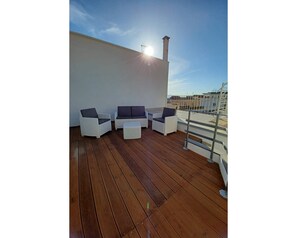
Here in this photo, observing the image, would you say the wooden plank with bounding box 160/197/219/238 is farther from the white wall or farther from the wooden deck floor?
the white wall

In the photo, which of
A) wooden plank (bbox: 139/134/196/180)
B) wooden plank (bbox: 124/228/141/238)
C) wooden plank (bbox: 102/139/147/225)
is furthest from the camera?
wooden plank (bbox: 139/134/196/180)

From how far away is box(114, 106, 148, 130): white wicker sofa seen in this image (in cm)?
412

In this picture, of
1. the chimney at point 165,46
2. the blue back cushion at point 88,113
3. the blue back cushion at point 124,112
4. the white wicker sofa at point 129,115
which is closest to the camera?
the blue back cushion at point 88,113

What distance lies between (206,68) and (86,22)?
198 inches

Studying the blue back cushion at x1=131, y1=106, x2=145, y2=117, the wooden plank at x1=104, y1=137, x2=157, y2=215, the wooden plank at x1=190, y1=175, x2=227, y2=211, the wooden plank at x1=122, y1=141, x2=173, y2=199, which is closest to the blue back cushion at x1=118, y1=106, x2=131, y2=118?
the blue back cushion at x1=131, y1=106, x2=145, y2=117

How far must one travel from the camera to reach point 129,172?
6.14 ft

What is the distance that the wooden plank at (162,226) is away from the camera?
103cm

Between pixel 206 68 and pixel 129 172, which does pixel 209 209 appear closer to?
pixel 129 172

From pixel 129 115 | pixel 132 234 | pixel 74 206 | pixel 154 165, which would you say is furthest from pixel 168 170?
pixel 129 115

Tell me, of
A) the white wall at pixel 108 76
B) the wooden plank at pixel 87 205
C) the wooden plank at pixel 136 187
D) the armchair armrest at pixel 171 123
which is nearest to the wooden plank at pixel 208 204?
the wooden plank at pixel 136 187

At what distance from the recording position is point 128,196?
4.67ft

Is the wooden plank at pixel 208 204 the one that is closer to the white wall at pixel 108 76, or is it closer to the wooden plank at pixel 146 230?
the wooden plank at pixel 146 230
